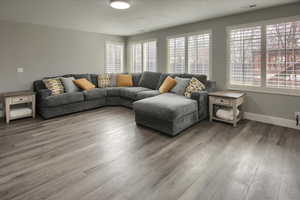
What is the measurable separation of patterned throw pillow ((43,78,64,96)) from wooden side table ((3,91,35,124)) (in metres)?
0.42

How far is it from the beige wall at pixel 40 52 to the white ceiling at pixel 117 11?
0.38m

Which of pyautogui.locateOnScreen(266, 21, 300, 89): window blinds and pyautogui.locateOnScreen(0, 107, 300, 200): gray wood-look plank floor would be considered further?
pyautogui.locateOnScreen(266, 21, 300, 89): window blinds

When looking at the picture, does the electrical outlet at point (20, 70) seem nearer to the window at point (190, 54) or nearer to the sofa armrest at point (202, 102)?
the window at point (190, 54)

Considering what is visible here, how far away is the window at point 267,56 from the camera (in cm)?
Answer: 338

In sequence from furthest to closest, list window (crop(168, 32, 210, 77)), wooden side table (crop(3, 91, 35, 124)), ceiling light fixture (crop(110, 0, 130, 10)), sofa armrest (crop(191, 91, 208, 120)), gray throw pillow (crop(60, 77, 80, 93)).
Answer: gray throw pillow (crop(60, 77, 80, 93)), window (crop(168, 32, 210, 77)), wooden side table (crop(3, 91, 35, 124)), sofa armrest (crop(191, 91, 208, 120)), ceiling light fixture (crop(110, 0, 130, 10))

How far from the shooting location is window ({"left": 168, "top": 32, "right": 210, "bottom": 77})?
462 cm

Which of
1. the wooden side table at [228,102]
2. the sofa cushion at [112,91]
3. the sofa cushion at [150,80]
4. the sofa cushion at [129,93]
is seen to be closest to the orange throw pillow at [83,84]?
the sofa cushion at [112,91]

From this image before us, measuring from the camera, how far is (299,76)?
3344 mm

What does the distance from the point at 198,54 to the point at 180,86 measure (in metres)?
1.15

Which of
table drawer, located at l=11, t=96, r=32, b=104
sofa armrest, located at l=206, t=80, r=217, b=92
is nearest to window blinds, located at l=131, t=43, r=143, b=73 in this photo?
sofa armrest, located at l=206, t=80, r=217, b=92

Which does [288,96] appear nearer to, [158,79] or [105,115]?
[158,79]

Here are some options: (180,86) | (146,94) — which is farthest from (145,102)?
(180,86)

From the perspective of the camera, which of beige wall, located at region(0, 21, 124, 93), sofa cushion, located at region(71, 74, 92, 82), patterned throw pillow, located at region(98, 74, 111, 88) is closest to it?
beige wall, located at region(0, 21, 124, 93)

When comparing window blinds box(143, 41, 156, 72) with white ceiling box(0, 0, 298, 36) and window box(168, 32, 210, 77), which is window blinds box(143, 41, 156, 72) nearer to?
window box(168, 32, 210, 77)
